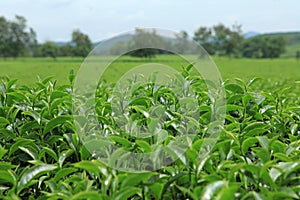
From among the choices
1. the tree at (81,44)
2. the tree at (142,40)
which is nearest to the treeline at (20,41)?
the tree at (81,44)

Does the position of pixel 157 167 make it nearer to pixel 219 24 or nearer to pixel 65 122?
pixel 65 122

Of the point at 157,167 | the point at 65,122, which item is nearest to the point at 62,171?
the point at 157,167

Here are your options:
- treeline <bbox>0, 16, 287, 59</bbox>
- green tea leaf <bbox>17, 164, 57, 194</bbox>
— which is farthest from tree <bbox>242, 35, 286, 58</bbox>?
green tea leaf <bbox>17, 164, 57, 194</bbox>

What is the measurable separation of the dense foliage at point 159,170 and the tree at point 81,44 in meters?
37.9

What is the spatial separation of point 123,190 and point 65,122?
57cm

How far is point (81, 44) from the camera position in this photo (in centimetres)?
4209

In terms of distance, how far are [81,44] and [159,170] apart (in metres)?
42.1

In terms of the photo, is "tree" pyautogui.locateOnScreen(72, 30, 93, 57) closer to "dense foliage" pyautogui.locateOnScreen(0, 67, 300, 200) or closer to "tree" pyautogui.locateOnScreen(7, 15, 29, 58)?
"tree" pyautogui.locateOnScreen(7, 15, 29, 58)

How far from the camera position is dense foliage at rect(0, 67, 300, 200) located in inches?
32.9

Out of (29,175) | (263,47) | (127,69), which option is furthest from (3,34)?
(29,175)

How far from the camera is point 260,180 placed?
90 centimetres

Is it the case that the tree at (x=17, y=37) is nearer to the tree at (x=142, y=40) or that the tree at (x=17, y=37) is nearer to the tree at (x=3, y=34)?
the tree at (x=3, y=34)

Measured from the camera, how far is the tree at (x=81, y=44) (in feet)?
130

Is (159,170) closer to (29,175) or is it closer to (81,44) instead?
(29,175)
